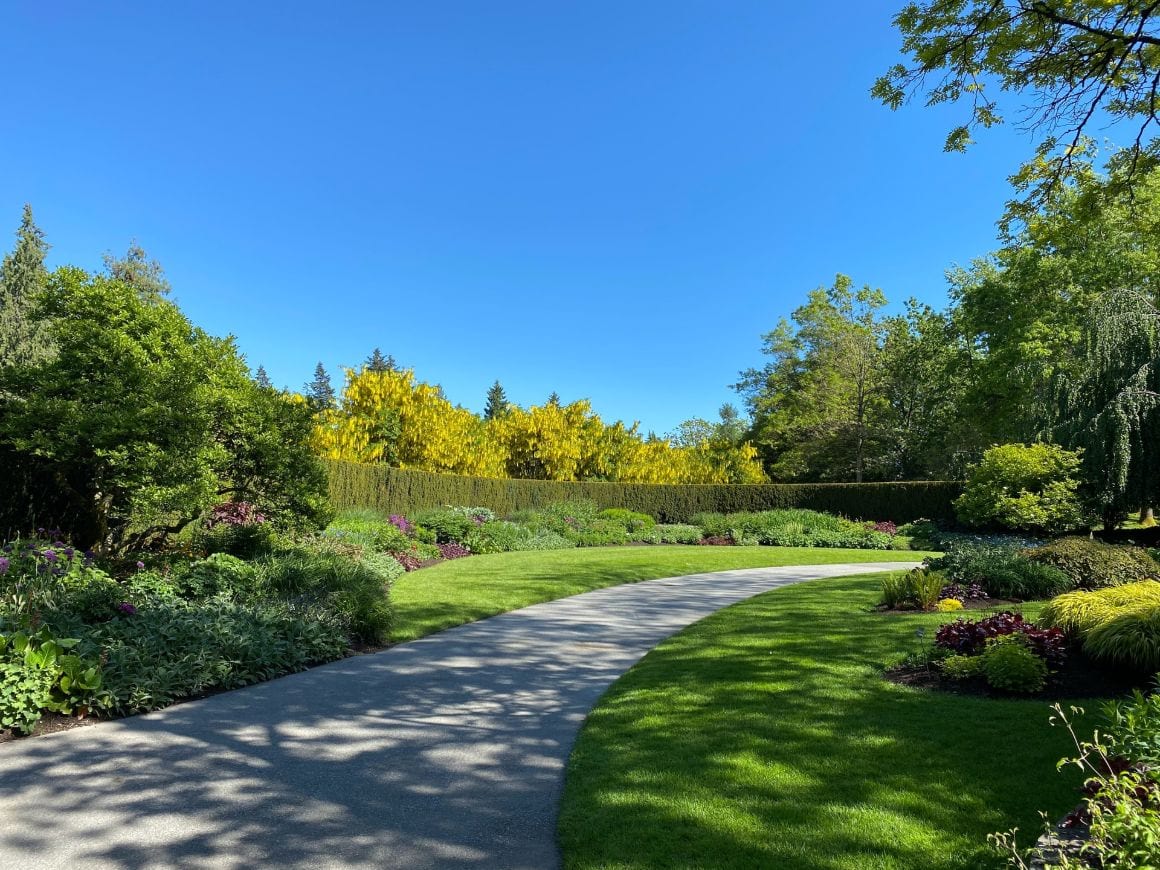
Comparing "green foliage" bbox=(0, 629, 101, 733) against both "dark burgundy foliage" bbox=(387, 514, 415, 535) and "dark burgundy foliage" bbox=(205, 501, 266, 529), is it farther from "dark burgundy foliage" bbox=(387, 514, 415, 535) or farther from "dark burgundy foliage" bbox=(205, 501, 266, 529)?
"dark burgundy foliage" bbox=(387, 514, 415, 535)

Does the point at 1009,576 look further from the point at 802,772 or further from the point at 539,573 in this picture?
the point at 539,573

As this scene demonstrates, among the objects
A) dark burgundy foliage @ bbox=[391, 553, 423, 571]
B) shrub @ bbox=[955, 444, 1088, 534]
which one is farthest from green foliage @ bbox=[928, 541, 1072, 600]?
dark burgundy foliage @ bbox=[391, 553, 423, 571]

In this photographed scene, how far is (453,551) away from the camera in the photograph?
52.4ft

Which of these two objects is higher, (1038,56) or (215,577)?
(1038,56)

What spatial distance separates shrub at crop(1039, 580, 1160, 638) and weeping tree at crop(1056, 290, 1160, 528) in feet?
36.2

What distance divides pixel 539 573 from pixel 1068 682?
8.91m

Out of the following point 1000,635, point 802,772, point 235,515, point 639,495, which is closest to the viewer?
point 802,772

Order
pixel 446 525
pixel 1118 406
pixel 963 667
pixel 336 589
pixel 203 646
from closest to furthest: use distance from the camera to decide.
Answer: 1. pixel 963 667
2. pixel 203 646
3. pixel 336 589
4. pixel 1118 406
5. pixel 446 525

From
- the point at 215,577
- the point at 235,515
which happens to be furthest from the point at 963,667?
the point at 235,515

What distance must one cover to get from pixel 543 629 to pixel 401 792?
4.44m

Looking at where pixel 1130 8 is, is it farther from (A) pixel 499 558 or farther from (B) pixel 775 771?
(A) pixel 499 558

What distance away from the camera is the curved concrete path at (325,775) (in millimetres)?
2951

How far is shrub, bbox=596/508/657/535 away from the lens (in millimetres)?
23266

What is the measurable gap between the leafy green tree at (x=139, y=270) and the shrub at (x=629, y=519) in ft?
85.7
